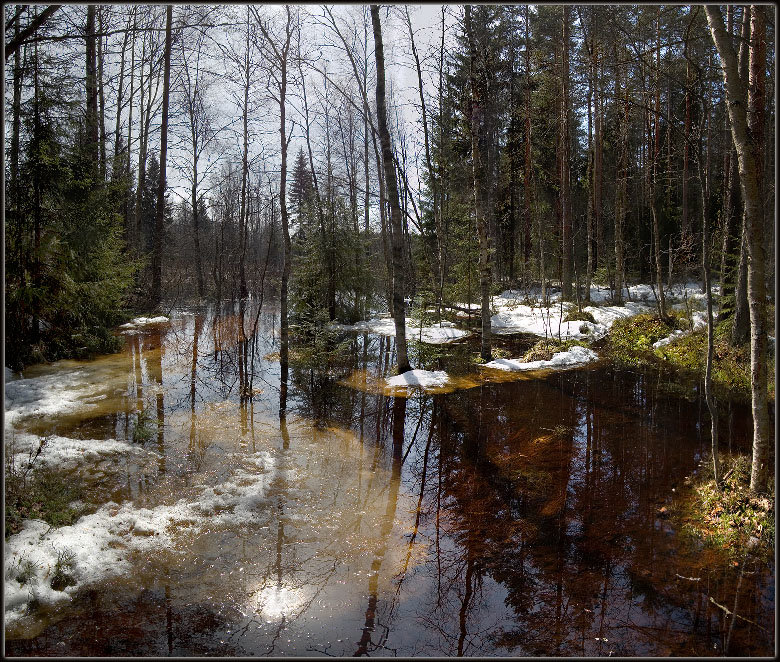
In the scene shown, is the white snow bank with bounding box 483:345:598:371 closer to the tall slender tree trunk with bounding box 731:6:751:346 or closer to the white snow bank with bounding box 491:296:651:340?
the white snow bank with bounding box 491:296:651:340

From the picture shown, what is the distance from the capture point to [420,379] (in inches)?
412

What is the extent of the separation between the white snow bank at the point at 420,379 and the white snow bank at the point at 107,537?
5156 millimetres

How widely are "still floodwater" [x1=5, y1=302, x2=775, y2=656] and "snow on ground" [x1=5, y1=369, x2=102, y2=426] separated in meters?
0.33

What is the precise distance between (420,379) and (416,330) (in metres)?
6.38

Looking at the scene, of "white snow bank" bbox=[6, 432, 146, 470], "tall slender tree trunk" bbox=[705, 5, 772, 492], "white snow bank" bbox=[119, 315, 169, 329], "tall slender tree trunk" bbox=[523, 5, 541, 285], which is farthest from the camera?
"tall slender tree trunk" bbox=[523, 5, 541, 285]

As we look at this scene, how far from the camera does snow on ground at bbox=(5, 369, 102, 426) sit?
24.8 ft

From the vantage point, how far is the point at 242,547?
13.9 ft

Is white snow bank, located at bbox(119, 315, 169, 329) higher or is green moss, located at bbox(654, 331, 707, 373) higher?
white snow bank, located at bbox(119, 315, 169, 329)

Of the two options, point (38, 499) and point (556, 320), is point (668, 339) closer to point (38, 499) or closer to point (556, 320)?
point (556, 320)

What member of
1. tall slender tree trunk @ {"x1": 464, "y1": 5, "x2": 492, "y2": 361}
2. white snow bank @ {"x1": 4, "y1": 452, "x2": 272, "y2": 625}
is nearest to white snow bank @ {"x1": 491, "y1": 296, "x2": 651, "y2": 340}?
tall slender tree trunk @ {"x1": 464, "y1": 5, "x2": 492, "y2": 361}

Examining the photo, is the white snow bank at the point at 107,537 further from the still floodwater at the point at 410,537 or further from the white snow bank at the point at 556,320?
the white snow bank at the point at 556,320

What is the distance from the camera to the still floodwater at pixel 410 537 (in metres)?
3.20

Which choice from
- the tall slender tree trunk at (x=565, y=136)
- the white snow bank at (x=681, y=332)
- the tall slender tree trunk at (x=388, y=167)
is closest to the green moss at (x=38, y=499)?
the tall slender tree trunk at (x=388, y=167)

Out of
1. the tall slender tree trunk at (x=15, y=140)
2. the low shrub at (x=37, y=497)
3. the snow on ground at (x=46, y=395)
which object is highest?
the tall slender tree trunk at (x=15, y=140)
